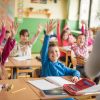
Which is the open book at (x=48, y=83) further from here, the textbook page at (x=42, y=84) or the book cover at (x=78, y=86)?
the book cover at (x=78, y=86)

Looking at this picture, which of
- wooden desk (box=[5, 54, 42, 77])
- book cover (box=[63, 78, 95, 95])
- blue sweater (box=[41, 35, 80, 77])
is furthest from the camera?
wooden desk (box=[5, 54, 42, 77])

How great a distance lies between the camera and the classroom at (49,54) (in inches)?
76.0

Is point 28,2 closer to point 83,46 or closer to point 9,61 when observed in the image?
point 83,46

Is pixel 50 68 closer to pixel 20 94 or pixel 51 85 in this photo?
pixel 51 85

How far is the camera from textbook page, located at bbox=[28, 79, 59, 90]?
2102 millimetres

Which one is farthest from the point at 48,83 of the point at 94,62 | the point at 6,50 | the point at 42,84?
the point at 6,50

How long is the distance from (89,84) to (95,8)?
19.8ft

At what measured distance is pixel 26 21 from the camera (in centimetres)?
738

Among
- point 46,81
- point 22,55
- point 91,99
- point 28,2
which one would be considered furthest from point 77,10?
point 46,81

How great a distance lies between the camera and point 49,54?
278 cm

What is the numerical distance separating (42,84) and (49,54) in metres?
0.64

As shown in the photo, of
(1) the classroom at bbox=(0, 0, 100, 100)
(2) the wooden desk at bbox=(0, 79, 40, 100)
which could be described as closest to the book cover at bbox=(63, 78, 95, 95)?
(1) the classroom at bbox=(0, 0, 100, 100)

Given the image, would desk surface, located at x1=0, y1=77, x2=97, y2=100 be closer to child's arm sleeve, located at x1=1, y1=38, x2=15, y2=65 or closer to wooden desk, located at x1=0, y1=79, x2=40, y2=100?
wooden desk, located at x1=0, y1=79, x2=40, y2=100

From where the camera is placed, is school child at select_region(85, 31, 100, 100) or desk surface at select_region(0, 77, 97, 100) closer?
school child at select_region(85, 31, 100, 100)
